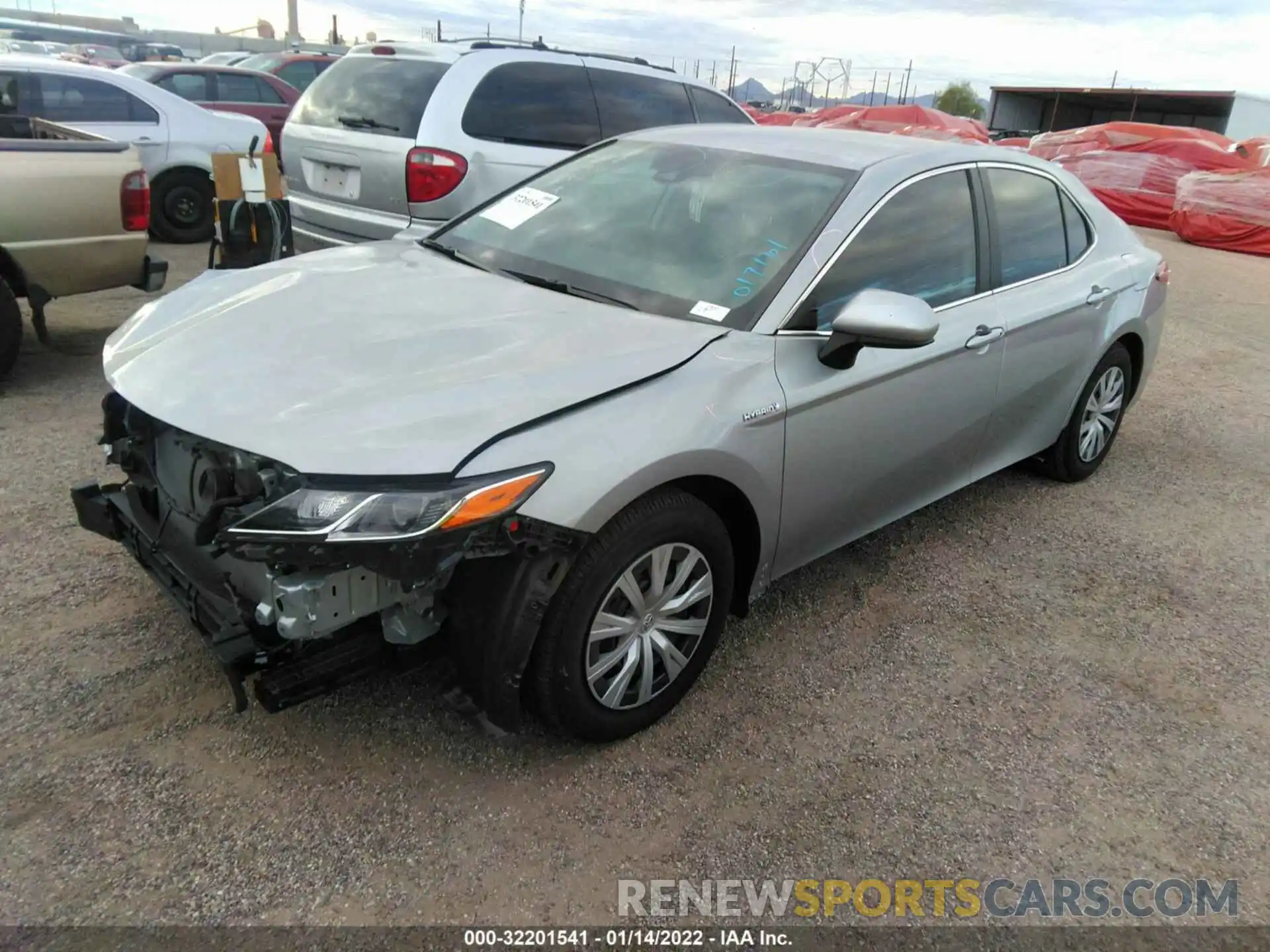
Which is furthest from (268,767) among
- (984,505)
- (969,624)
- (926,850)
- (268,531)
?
(984,505)

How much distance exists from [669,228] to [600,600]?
1.45 meters

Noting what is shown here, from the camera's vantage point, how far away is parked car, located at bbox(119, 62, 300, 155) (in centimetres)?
1156

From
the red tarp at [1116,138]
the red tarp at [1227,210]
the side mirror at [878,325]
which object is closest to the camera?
the side mirror at [878,325]

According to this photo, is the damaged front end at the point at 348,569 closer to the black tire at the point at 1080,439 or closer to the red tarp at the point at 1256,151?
the black tire at the point at 1080,439

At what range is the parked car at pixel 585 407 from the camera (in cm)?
217

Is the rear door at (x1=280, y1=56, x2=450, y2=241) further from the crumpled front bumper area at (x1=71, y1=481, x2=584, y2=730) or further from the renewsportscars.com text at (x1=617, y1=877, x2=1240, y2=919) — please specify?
the renewsportscars.com text at (x1=617, y1=877, x2=1240, y2=919)

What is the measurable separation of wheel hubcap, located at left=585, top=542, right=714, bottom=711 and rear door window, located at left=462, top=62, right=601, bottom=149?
171 inches

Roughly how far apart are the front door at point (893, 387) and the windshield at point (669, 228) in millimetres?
193

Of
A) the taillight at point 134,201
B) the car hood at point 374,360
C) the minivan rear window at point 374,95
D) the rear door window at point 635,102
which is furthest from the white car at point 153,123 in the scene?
the car hood at point 374,360

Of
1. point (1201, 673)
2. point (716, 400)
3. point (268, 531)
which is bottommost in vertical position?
point (1201, 673)

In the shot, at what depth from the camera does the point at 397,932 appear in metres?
2.09

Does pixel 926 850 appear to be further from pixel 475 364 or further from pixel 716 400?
pixel 475 364

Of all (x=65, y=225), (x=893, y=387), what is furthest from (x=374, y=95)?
(x=893, y=387)

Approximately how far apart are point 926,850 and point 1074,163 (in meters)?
17.2
